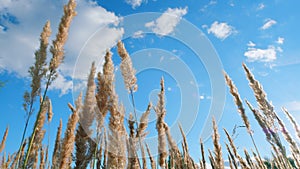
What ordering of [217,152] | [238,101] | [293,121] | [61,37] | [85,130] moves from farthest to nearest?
1. [238,101]
2. [217,152]
3. [61,37]
4. [293,121]
5. [85,130]

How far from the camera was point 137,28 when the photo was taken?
201 inches

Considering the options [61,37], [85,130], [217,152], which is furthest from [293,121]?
[61,37]

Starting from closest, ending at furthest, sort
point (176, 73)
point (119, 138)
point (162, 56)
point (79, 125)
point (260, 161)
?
point (119, 138)
point (79, 125)
point (260, 161)
point (176, 73)
point (162, 56)

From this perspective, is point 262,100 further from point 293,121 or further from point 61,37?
point 61,37

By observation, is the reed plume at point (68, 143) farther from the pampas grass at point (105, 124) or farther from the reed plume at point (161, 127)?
the reed plume at point (161, 127)

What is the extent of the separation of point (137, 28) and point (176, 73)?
1.44 m

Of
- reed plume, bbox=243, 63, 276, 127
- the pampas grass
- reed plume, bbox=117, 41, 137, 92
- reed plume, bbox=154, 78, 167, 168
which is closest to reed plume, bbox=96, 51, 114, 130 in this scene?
the pampas grass

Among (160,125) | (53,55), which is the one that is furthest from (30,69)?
(160,125)

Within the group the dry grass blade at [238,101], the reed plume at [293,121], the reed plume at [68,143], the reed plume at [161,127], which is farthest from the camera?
the dry grass blade at [238,101]

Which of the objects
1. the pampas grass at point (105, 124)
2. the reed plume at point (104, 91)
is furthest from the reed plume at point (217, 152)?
the reed plume at point (104, 91)

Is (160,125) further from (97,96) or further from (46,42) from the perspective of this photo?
(46,42)

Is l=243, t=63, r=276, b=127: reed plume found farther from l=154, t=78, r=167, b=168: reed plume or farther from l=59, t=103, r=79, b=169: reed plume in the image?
l=59, t=103, r=79, b=169: reed plume

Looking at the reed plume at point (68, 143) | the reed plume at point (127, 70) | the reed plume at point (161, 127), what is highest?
the reed plume at point (127, 70)

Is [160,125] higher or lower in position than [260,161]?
higher
